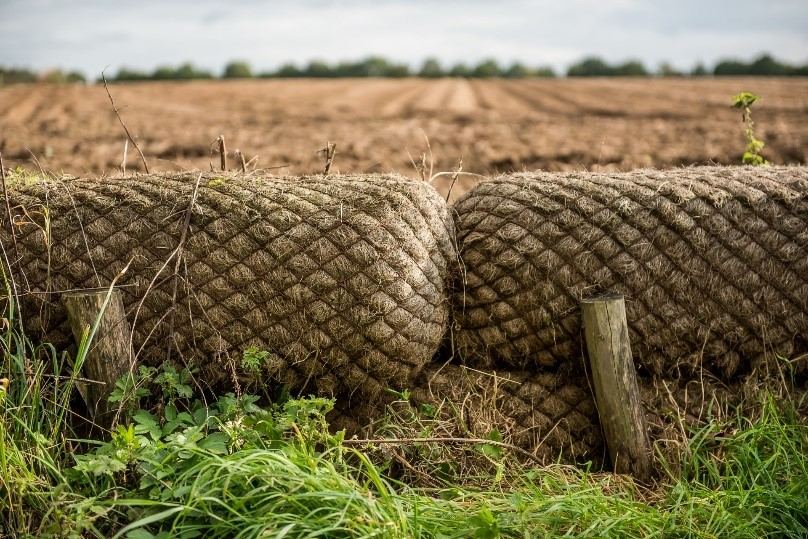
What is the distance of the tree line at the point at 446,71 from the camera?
153 feet

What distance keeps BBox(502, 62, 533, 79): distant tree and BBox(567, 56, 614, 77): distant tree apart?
6.75 meters

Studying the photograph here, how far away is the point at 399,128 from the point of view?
15977mm

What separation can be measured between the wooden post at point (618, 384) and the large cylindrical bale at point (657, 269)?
0.55 ft

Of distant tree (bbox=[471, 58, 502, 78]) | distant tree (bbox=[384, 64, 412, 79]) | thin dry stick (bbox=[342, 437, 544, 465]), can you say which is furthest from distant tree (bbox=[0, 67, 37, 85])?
thin dry stick (bbox=[342, 437, 544, 465])

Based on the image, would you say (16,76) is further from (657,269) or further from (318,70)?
(657,269)

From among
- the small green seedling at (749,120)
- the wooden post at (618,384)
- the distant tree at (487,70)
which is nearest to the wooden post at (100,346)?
the wooden post at (618,384)

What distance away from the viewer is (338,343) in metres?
2.72

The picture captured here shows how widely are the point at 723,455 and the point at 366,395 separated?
1.50 metres

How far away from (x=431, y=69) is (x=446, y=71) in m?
1.34

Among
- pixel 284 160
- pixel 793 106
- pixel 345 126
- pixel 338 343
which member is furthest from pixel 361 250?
pixel 793 106

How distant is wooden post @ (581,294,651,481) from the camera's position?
107 inches

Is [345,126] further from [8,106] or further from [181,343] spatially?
[181,343]

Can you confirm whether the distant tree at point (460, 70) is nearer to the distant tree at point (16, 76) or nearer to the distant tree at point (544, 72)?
the distant tree at point (544, 72)

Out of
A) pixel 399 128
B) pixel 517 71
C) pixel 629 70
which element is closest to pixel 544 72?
pixel 517 71
